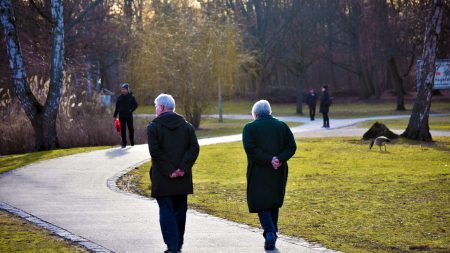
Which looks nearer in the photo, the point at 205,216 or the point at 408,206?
the point at 205,216

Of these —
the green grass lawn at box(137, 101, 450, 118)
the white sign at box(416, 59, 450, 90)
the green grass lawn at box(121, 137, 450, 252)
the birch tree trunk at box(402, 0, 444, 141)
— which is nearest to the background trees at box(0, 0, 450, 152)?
the birch tree trunk at box(402, 0, 444, 141)

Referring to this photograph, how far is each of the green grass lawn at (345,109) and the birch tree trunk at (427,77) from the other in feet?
59.8

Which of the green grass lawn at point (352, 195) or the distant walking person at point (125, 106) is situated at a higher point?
the distant walking person at point (125, 106)

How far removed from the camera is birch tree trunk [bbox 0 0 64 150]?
2627cm

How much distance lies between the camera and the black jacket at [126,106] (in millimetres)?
25138

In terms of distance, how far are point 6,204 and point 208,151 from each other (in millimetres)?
12758

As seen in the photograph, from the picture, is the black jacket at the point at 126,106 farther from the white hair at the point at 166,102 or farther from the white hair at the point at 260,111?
the white hair at the point at 166,102

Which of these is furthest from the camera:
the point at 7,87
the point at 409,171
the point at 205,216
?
the point at 7,87

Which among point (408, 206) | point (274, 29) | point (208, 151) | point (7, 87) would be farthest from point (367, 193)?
point (274, 29)

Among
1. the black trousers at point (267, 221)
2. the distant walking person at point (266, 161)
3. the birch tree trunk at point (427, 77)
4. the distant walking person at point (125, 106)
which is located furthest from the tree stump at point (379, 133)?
the black trousers at point (267, 221)

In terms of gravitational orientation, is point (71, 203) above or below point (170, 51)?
below

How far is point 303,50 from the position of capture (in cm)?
6397

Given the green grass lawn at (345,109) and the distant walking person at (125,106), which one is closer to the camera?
the distant walking person at (125,106)

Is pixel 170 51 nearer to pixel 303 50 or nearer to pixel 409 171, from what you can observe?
pixel 303 50
